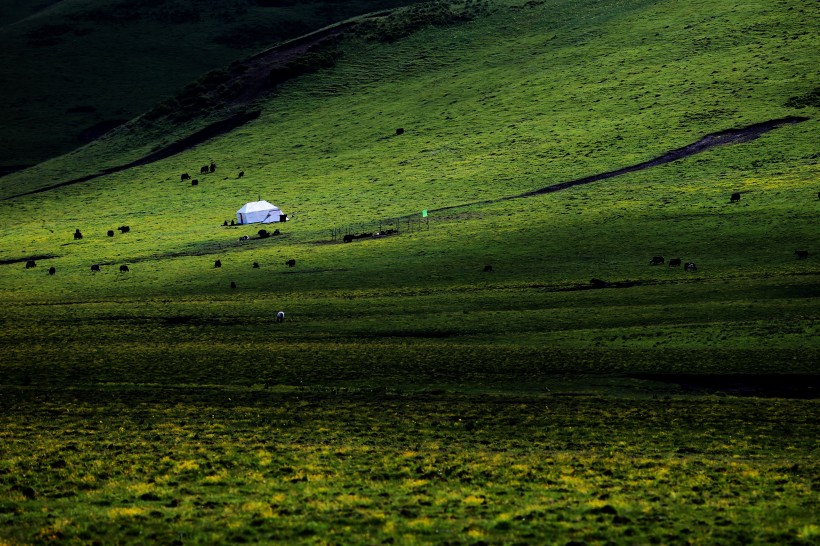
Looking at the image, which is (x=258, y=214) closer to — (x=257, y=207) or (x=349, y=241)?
(x=257, y=207)

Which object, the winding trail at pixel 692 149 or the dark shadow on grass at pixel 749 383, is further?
the winding trail at pixel 692 149

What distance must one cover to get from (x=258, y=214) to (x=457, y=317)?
50.2 m

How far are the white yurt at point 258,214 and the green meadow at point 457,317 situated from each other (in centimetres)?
287

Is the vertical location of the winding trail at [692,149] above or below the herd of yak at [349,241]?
above

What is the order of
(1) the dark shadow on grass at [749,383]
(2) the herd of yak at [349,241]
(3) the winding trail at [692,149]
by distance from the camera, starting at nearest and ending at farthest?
(1) the dark shadow on grass at [749,383] → (2) the herd of yak at [349,241] → (3) the winding trail at [692,149]

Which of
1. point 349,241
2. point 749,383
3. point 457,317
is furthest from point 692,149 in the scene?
point 749,383

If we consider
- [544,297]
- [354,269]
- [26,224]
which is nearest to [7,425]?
[544,297]

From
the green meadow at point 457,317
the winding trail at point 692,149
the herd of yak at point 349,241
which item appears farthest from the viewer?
the winding trail at point 692,149

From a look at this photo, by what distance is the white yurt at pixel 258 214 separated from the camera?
327ft

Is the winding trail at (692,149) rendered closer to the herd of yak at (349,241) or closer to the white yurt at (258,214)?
the herd of yak at (349,241)

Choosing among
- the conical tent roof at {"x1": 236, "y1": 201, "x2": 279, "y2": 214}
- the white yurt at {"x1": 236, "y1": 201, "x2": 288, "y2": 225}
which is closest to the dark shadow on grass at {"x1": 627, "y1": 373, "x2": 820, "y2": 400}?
the white yurt at {"x1": 236, "y1": 201, "x2": 288, "y2": 225}

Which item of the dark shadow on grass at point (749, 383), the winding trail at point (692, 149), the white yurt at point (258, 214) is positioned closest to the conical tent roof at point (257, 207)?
the white yurt at point (258, 214)

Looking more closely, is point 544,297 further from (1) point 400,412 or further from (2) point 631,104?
(2) point 631,104

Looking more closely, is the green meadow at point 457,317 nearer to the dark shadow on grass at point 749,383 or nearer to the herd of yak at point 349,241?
the dark shadow on grass at point 749,383
